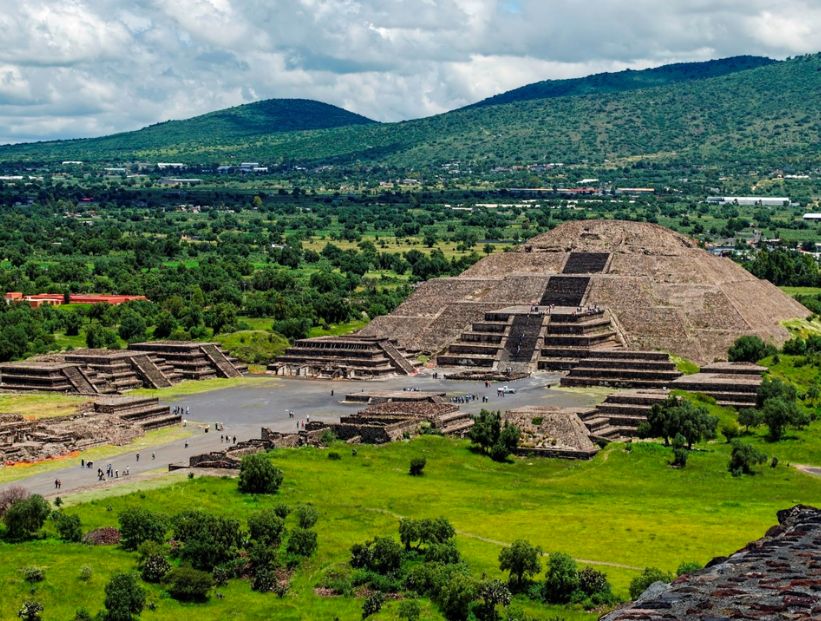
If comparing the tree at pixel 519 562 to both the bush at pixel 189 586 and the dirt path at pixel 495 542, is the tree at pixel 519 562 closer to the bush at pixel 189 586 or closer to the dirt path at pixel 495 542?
the dirt path at pixel 495 542

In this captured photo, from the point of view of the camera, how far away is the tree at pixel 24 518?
60.9m

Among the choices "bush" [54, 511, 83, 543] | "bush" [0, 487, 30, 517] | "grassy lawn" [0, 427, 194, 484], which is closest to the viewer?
"bush" [54, 511, 83, 543]

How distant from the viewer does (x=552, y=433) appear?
89.4 meters

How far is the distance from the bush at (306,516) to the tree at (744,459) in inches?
1108

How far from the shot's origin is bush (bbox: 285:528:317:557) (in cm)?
6091

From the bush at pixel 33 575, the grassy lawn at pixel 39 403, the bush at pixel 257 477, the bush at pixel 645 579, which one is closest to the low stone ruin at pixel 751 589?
the bush at pixel 645 579

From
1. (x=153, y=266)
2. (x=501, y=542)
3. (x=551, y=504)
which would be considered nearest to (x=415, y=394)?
(x=551, y=504)

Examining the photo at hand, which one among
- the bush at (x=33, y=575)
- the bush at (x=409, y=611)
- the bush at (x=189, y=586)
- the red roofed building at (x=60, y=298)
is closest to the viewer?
the bush at (x=409, y=611)

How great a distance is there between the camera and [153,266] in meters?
195

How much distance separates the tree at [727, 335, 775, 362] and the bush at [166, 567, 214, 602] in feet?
230

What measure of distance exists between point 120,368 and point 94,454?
99.9 ft

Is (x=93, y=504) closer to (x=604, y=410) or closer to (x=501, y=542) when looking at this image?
(x=501, y=542)

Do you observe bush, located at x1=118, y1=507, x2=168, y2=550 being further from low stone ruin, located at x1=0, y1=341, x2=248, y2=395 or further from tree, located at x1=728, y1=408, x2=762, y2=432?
low stone ruin, located at x1=0, y1=341, x2=248, y2=395

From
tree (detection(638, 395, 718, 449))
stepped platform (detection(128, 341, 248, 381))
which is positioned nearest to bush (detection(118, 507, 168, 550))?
tree (detection(638, 395, 718, 449))
